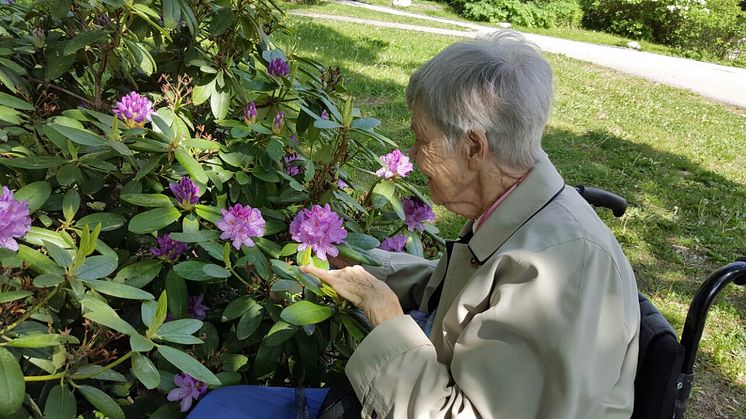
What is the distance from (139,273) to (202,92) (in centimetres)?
57

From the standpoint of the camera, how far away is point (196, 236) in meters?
1.51

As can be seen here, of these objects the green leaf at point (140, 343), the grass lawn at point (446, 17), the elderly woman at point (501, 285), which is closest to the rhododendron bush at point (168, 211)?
the green leaf at point (140, 343)

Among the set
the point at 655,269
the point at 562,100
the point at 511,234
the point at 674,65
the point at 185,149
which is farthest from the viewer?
the point at 674,65

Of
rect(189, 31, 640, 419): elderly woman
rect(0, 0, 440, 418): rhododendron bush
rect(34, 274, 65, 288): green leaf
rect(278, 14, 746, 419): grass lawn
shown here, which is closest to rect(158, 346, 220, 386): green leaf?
rect(0, 0, 440, 418): rhododendron bush

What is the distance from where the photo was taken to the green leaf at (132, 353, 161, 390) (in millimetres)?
1258

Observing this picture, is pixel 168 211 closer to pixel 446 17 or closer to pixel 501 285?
pixel 501 285

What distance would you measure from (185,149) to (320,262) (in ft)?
1.42

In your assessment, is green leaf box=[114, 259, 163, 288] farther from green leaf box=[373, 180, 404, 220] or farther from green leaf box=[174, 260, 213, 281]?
green leaf box=[373, 180, 404, 220]

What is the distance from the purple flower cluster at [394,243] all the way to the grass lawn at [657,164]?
58 centimetres

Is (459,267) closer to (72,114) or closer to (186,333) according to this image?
(186,333)

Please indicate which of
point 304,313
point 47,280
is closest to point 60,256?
point 47,280

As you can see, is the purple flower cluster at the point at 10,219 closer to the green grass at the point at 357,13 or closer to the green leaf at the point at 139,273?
the green leaf at the point at 139,273

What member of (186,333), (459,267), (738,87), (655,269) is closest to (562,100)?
(655,269)

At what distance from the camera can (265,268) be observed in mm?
1546
